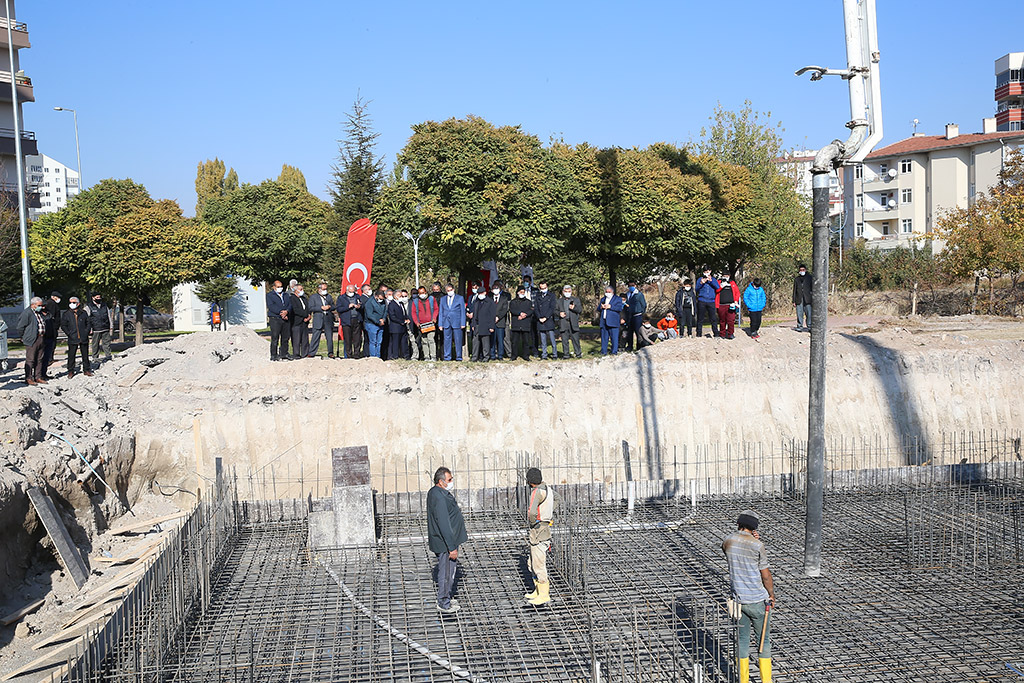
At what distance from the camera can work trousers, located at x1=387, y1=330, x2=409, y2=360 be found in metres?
16.9

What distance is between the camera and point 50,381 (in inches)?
601

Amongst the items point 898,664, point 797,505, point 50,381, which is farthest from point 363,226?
point 898,664

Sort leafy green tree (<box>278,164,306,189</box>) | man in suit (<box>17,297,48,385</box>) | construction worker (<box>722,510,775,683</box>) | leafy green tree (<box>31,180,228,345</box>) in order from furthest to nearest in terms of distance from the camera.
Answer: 1. leafy green tree (<box>278,164,306,189</box>)
2. leafy green tree (<box>31,180,228,345</box>)
3. man in suit (<box>17,297,48,385</box>)
4. construction worker (<box>722,510,775,683</box>)

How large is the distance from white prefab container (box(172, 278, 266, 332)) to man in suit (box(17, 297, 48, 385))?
108ft

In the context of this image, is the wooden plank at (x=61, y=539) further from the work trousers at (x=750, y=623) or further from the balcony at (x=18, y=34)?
the balcony at (x=18, y=34)

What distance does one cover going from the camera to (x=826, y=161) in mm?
8875

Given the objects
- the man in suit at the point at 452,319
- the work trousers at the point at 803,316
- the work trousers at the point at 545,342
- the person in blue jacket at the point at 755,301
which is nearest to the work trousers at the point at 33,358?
the man in suit at the point at 452,319

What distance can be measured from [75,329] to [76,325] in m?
0.08

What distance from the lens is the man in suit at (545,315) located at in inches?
661

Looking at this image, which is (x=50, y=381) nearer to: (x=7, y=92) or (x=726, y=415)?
(x=726, y=415)

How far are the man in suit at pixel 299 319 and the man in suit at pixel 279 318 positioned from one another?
0.10 metres

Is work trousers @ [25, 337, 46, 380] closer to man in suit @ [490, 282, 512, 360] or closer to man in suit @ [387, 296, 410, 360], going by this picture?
man in suit @ [387, 296, 410, 360]

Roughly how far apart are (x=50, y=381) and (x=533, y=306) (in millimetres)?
9040

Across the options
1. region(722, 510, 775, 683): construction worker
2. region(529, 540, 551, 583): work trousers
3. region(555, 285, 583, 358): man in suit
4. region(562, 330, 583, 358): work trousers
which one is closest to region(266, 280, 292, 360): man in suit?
region(555, 285, 583, 358): man in suit
